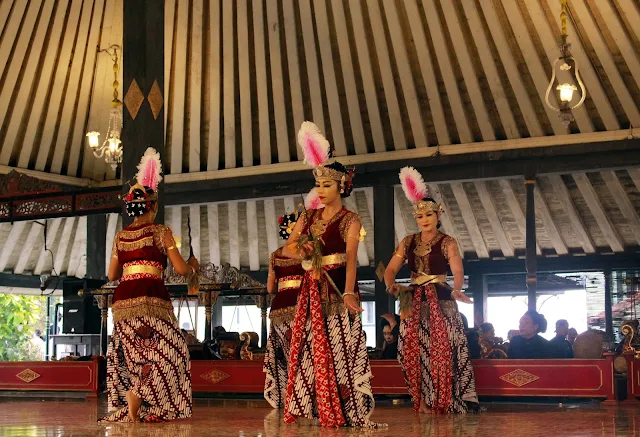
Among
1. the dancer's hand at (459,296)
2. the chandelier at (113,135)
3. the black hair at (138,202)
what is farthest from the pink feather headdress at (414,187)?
the chandelier at (113,135)

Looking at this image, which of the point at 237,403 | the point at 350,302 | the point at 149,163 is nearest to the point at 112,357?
the point at 149,163

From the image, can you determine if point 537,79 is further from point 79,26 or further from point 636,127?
point 79,26

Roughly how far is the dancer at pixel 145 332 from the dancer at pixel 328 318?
0.78 m

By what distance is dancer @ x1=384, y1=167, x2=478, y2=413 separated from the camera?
670 centimetres

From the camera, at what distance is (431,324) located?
6730mm

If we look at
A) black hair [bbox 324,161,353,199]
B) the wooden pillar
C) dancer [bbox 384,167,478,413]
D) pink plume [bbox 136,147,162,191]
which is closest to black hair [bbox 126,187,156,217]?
Answer: pink plume [bbox 136,147,162,191]

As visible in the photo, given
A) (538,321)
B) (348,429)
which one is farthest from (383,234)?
(348,429)

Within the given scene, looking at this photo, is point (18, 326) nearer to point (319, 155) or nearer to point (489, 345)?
point (489, 345)

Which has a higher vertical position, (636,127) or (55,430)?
(636,127)

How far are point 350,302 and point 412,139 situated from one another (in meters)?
8.59

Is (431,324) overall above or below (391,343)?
above

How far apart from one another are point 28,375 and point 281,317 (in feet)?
13.5

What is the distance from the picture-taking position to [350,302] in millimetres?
5309

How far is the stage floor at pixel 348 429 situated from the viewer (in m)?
5.06
